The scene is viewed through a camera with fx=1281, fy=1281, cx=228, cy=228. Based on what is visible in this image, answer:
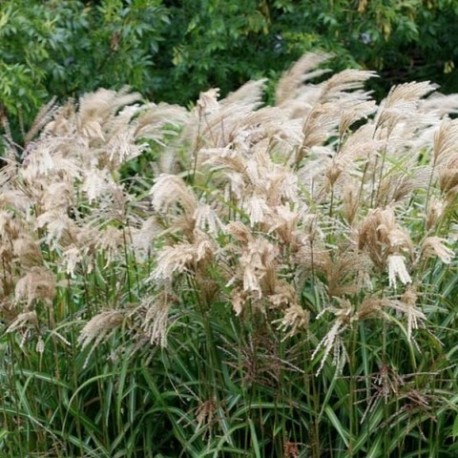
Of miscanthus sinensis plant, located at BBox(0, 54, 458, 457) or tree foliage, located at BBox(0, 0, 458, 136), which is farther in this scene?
tree foliage, located at BBox(0, 0, 458, 136)

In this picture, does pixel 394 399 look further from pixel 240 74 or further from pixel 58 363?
pixel 240 74

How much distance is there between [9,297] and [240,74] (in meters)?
5.78

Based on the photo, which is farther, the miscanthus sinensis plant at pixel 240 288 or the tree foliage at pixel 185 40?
the tree foliage at pixel 185 40

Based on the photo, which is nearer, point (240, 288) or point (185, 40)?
point (240, 288)

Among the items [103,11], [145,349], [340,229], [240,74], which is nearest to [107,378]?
[145,349]

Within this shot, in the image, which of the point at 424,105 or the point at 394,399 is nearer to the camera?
the point at 394,399

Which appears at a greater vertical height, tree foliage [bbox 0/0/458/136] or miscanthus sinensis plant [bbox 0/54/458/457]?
miscanthus sinensis plant [bbox 0/54/458/457]

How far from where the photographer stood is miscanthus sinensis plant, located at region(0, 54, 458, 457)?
13.8 feet

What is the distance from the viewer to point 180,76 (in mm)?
9875

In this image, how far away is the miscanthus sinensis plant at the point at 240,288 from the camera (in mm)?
4191

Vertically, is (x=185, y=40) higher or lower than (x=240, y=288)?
lower

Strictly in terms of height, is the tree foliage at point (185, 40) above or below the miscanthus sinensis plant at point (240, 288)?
below

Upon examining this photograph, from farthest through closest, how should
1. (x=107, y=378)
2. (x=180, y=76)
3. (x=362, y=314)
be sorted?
(x=180, y=76) → (x=107, y=378) → (x=362, y=314)

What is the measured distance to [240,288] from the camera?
4195mm
